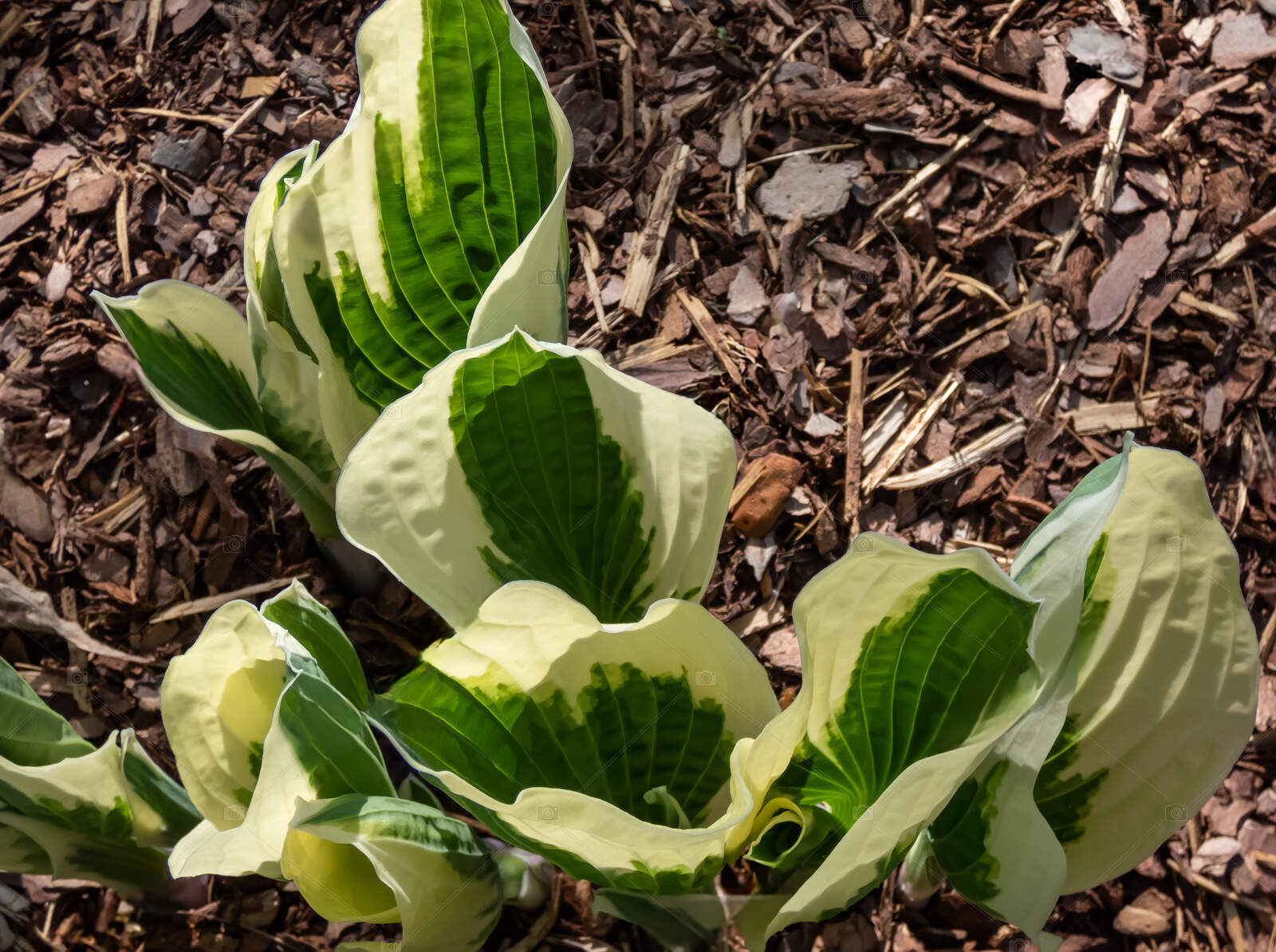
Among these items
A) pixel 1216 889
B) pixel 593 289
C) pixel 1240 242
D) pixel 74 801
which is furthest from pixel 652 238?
pixel 1216 889

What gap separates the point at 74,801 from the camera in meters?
0.99

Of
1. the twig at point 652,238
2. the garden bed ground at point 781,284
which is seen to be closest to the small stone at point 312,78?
the garden bed ground at point 781,284

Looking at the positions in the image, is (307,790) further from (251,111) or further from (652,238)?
(251,111)

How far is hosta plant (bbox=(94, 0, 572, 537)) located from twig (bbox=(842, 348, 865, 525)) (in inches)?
19.4

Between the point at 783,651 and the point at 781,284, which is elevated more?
the point at 781,284

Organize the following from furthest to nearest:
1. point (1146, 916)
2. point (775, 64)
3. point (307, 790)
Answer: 1. point (775, 64)
2. point (1146, 916)
3. point (307, 790)

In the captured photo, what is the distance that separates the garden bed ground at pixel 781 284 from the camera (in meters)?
1.33

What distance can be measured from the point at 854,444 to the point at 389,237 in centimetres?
66

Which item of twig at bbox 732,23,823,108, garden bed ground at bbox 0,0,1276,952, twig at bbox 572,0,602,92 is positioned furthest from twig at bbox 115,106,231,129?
twig at bbox 732,23,823,108

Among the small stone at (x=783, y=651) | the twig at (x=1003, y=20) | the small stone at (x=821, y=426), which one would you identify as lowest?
the small stone at (x=783, y=651)

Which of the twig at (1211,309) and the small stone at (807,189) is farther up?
the small stone at (807,189)

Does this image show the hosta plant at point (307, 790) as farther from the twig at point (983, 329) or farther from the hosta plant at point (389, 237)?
the twig at point (983, 329)

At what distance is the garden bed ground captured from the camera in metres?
1.33

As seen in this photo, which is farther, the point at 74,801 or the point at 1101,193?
the point at 1101,193
